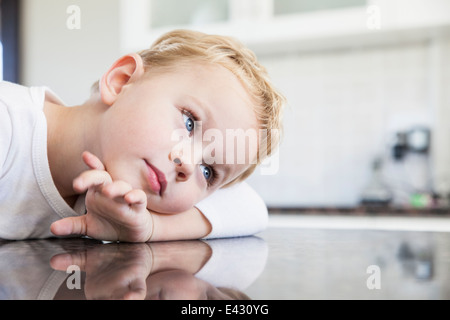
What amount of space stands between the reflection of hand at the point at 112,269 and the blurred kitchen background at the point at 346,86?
1.81m

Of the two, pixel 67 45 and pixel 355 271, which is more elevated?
pixel 67 45

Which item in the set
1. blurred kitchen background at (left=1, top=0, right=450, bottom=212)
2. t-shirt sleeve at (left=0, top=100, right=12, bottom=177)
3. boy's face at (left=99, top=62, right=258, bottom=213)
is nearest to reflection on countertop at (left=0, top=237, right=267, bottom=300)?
boy's face at (left=99, top=62, right=258, bottom=213)

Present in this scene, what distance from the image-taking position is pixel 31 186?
0.81 metres

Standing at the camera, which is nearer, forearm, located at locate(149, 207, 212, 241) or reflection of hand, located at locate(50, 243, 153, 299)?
reflection of hand, located at locate(50, 243, 153, 299)

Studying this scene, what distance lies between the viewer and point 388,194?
246cm

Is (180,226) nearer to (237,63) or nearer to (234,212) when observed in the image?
(234,212)

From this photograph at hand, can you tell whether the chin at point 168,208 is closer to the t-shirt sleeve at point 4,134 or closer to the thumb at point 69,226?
the thumb at point 69,226

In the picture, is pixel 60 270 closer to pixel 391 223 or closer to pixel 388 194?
pixel 391 223

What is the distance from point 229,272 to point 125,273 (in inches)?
3.0

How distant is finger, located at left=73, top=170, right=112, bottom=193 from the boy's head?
0.08 metres

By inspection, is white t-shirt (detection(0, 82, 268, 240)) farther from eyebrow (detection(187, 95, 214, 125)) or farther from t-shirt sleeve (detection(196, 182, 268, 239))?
eyebrow (detection(187, 95, 214, 125))

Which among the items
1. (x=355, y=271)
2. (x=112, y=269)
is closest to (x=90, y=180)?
(x=112, y=269)

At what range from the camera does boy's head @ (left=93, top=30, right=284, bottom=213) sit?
682mm

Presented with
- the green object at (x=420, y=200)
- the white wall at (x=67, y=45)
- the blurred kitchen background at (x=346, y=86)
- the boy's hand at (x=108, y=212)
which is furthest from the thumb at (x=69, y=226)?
the white wall at (x=67, y=45)
